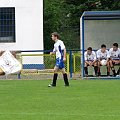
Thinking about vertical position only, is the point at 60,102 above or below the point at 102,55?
below

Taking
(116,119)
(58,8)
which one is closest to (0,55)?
(116,119)

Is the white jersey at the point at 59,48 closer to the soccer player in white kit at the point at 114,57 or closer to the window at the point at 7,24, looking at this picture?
the soccer player in white kit at the point at 114,57

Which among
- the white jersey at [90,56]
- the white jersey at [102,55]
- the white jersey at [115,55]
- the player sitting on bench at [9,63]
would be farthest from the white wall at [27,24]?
the white jersey at [115,55]

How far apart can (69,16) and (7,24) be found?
14.4 m

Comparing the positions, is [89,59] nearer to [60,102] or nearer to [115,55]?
[115,55]

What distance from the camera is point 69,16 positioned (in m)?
45.7

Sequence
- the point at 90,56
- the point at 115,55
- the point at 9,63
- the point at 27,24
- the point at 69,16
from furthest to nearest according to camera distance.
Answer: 1. the point at 69,16
2. the point at 27,24
3. the point at 90,56
4. the point at 115,55
5. the point at 9,63

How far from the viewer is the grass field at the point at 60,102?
39.0 ft

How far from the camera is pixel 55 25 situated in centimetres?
4756

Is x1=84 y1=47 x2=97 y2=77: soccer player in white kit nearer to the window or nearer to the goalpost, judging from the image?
the goalpost

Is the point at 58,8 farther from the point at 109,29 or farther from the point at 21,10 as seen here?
the point at 109,29

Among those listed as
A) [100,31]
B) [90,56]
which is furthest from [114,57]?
[100,31]

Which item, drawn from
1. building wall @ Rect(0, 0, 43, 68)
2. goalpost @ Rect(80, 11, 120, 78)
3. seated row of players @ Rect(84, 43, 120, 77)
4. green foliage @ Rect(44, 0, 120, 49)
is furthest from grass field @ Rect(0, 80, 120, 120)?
green foliage @ Rect(44, 0, 120, 49)

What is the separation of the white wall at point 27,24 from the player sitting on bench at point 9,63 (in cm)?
705
